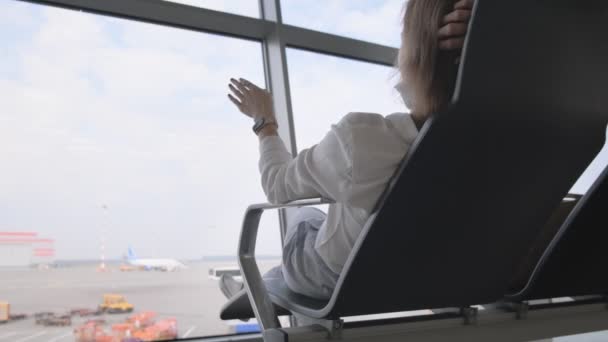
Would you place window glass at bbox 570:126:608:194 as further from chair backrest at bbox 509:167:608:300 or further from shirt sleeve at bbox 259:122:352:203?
shirt sleeve at bbox 259:122:352:203

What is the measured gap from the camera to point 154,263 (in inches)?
86.7

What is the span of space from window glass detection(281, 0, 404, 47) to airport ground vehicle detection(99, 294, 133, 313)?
1.52m

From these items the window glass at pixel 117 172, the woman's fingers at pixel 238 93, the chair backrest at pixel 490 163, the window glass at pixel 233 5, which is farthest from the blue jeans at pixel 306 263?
the window glass at pixel 233 5

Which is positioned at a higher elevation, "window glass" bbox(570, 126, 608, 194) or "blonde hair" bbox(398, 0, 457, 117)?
"blonde hair" bbox(398, 0, 457, 117)

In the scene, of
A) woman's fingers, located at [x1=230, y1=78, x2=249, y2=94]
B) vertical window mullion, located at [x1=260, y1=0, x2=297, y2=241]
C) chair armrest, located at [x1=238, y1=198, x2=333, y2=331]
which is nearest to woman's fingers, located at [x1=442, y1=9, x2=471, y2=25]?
chair armrest, located at [x1=238, y1=198, x2=333, y2=331]

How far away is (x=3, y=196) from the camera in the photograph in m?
1.95

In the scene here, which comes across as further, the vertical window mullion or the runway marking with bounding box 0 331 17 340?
the vertical window mullion

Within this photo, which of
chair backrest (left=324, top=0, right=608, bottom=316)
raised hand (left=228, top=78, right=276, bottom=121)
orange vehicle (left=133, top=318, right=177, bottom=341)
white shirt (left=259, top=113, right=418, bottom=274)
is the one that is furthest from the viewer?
orange vehicle (left=133, top=318, right=177, bottom=341)

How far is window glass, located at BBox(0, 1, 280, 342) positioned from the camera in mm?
1993

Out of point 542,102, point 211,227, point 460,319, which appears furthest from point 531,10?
point 211,227

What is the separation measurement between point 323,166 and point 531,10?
1.48ft

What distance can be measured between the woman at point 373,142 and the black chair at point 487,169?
0.18ft

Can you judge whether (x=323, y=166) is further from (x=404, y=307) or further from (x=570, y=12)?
(x=570, y=12)

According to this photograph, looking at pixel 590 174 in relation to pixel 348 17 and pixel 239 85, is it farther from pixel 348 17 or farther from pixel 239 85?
pixel 239 85
